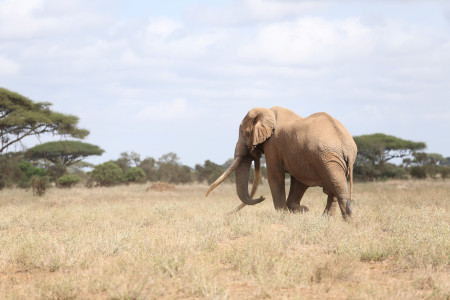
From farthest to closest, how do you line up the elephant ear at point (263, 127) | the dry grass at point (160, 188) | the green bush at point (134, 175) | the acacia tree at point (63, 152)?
the acacia tree at point (63, 152) < the green bush at point (134, 175) < the dry grass at point (160, 188) < the elephant ear at point (263, 127)

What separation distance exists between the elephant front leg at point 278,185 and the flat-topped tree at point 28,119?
19322 mm

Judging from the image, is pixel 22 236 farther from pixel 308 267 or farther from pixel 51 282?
pixel 308 267

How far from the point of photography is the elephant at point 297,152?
30.0 feet

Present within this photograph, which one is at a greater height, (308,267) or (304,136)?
(304,136)

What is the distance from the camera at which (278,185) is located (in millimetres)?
10664

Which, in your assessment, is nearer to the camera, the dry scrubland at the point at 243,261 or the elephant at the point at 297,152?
the dry scrubland at the point at 243,261

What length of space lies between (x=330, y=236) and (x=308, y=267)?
6.81 ft

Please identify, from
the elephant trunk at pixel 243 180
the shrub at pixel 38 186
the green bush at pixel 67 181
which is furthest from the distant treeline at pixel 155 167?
the elephant trunk at pixel 243 180

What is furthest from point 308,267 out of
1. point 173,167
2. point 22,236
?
point 173,167

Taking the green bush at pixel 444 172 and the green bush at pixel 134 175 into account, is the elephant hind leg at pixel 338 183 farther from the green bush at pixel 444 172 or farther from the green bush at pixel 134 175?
the green bush at pixel 444 172

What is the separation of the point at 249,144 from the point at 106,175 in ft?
77.6

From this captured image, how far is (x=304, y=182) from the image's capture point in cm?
1002

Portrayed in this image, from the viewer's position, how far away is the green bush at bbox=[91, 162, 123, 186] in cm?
3309

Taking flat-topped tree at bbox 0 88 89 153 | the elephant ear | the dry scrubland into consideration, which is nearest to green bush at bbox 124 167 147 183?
flat-topped tree at bbox 0 88 89 153
